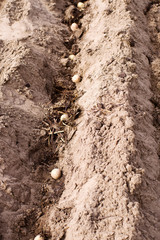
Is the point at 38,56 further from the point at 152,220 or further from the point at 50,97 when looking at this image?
the point at 152,220

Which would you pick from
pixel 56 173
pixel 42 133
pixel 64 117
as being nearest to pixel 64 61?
pixel 64 117

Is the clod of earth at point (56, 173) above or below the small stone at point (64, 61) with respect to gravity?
below

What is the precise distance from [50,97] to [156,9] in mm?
1940

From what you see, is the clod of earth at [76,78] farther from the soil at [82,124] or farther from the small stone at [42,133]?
the small stone at [42,133]

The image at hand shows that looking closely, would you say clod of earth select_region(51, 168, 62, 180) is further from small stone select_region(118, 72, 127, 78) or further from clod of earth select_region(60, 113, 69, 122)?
small stone select_region(118, 72, 127, 78)

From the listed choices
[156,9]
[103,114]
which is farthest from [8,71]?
[156,9]

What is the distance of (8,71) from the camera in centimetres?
356

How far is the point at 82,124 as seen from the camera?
3119 mm

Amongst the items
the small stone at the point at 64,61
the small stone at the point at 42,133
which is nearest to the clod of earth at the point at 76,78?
the small stone at the point at 64,61

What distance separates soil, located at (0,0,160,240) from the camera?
2.49 metres

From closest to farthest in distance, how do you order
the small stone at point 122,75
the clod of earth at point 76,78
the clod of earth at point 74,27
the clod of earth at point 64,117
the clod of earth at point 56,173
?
the clod of earth at point 56,173 < the small stone at point 122,75 < the clod of earth at point 64,117 < the clod of earth at point 76,78 < the clod of earth at point 74,27

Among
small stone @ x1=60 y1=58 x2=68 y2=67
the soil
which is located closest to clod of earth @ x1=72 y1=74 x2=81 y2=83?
the soil

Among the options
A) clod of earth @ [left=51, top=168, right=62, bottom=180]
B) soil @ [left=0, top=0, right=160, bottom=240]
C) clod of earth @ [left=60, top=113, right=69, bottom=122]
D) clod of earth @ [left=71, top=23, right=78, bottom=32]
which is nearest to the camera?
soil @ [left=0, top=0, right=160, bottom=240]

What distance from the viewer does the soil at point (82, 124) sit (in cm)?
249
